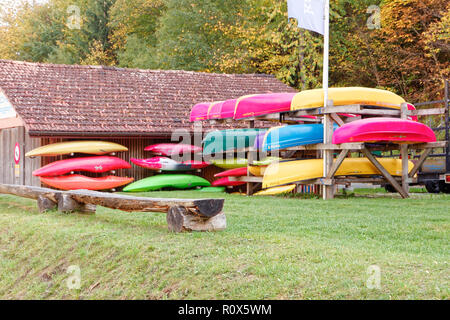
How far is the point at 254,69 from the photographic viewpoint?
34.6m

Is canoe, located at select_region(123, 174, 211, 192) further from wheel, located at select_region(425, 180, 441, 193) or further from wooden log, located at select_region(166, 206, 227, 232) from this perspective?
wooden log, located at select_region(166, 206, 227, 232)

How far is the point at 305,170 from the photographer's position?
14039 millimetres

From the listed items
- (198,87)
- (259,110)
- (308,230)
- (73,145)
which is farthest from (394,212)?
(198,87)

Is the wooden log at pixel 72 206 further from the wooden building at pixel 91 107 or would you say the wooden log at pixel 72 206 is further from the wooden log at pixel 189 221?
the wooden building at pixel 91 107

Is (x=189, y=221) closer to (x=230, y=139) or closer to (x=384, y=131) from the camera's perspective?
(x=384, y=131)

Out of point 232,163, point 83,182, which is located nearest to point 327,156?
point 232,163

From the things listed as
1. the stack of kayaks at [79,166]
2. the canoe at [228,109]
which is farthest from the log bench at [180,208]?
the stack of kayaks at [79,166]

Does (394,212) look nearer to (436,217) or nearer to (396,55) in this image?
(436,217)

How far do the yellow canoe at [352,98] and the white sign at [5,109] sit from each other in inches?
397

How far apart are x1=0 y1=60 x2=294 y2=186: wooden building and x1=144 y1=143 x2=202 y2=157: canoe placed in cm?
35

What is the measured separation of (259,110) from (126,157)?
5827mm

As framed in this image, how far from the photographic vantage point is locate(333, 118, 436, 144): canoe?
41.3 ft

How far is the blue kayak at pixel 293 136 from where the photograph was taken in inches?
564

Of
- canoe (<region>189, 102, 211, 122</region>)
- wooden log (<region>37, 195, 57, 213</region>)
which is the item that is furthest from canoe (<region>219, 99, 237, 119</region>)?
wooden log (<region>37, 195, 57, 213</region>)
